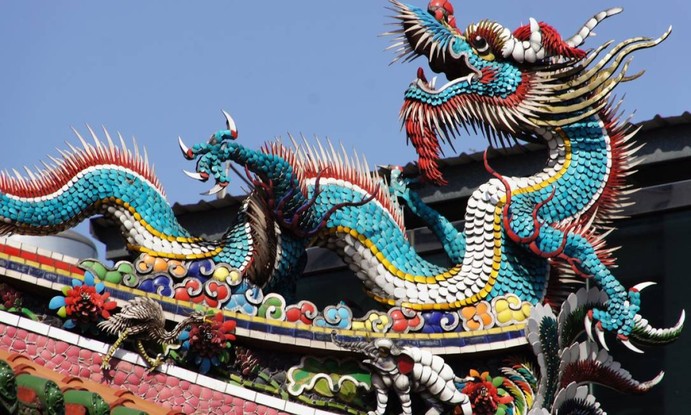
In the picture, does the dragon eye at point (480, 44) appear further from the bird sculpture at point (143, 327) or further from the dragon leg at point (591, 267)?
the bird sculpture at point (143, 327)

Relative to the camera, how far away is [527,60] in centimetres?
1739

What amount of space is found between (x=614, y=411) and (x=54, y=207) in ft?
22.4

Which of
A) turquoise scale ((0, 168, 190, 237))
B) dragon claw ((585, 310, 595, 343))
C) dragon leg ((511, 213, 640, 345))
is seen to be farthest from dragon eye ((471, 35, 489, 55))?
turquoise scale ((0, 168, 190, 237))

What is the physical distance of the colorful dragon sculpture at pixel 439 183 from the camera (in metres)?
15.7

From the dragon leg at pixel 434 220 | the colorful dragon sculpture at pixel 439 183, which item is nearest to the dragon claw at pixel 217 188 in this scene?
the colorful dragon sculpture at pixel 439 183

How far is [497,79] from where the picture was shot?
17.2 meters

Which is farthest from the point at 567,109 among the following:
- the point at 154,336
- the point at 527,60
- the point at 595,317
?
the point at 154,336

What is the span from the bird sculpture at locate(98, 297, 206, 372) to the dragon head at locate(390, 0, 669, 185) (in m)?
3.38

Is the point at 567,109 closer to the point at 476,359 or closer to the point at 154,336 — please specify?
the point at 476,359

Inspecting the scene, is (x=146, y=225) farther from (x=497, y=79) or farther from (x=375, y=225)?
(x=497, y=79)

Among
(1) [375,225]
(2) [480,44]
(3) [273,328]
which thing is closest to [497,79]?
(2) [480,44]

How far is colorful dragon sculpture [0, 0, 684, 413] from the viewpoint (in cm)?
A: 1566

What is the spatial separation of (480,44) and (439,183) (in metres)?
1.51

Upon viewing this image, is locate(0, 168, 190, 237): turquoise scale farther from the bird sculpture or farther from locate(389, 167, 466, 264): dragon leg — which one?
locate(389, 167, 466, 264): dragon leg
